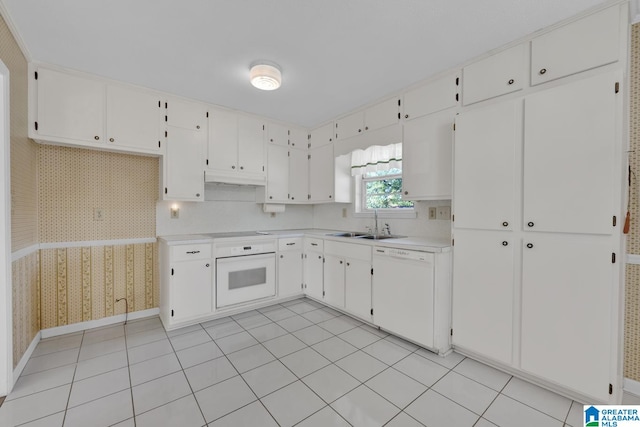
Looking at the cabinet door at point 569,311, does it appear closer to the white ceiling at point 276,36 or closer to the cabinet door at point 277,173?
the white ceiling at point 276,36

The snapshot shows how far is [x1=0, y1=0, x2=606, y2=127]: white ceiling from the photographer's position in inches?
67.4

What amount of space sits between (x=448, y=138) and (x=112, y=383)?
335 centimetres

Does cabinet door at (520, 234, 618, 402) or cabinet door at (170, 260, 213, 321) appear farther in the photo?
cabinet door at (170, 260, 213, 321)

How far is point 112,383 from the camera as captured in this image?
194 cm

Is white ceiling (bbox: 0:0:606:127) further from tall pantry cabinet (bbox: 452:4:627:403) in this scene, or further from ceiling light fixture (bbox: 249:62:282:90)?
tall pantry cabinet (bbox: 452:4:627:403)

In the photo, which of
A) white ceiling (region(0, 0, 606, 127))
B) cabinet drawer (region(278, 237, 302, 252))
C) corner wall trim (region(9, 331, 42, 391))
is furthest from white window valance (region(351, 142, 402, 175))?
corner wall trim (region(9, 331, 42, 391))

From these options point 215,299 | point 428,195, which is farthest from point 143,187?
point 428,195

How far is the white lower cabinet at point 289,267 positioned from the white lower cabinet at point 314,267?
0.28 ft

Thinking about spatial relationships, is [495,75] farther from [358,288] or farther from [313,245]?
[313,245]

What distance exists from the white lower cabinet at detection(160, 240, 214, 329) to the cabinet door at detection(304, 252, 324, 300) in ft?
4.18

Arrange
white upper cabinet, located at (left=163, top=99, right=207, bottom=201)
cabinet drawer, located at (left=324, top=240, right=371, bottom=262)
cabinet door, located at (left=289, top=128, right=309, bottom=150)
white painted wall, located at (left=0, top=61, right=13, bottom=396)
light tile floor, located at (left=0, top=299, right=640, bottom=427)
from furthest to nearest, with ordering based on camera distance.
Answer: cabinet door, located at (left=289, top=128, right=309, bottom=150), white upper cabinet, located at (left=163, top=99, right=207, bottom=201), cabinet drawer, located at (left=324, top=240, right=371, bottom=262), white painted wall, located at (left=0, top=61, right=13, bottom=396), light tile floor, located at (left=0, top=299, right=640, bottom=427)

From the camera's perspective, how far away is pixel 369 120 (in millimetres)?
3205

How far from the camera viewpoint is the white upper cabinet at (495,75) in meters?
2.02

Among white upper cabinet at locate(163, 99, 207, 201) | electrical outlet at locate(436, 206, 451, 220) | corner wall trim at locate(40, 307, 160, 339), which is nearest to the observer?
corner wall trim at locate(40, 307, 160, 339)
